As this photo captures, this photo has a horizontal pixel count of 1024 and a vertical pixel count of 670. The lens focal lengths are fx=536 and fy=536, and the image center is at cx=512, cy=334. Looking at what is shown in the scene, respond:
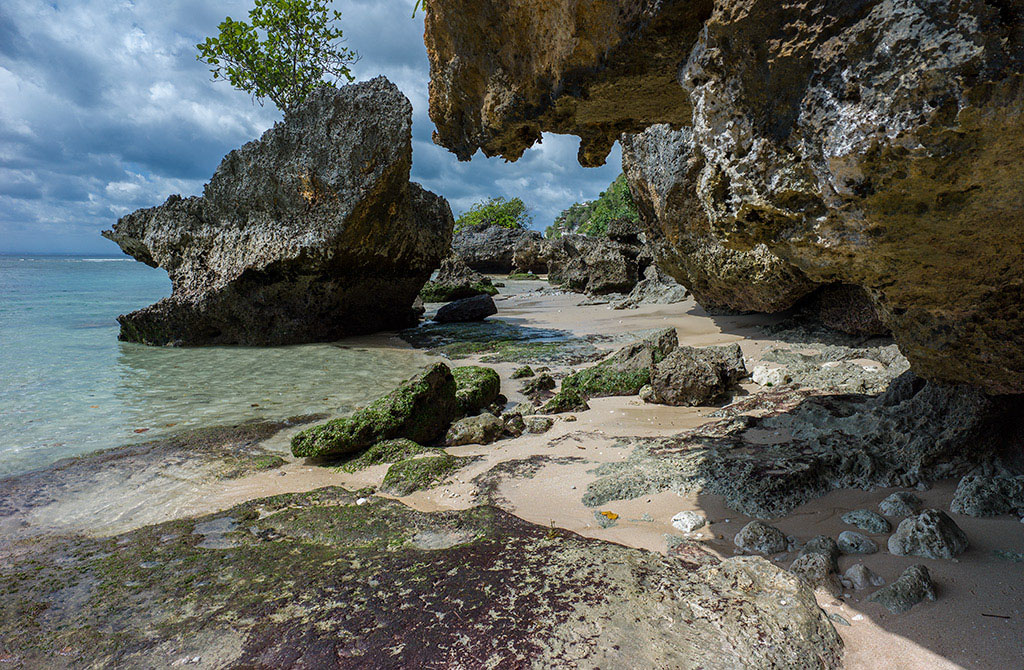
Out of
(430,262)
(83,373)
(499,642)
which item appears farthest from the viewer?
(430,262)

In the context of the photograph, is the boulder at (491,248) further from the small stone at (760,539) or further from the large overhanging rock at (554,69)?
the small stone at (760,539)

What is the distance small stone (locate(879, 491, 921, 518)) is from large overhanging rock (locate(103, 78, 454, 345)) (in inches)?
385

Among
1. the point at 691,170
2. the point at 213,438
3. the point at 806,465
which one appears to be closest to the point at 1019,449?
the point at 806,465

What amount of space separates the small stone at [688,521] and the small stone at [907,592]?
2.62 feet

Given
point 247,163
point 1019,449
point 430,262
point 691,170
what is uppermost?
point 247,163

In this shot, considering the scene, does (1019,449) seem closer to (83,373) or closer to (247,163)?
(83,373)

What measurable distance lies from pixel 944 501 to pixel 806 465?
60 centimetres

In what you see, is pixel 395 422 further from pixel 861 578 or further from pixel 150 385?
pixel 150 385

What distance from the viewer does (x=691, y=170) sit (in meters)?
7.00

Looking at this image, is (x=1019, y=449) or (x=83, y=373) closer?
(x=1019, y=449)

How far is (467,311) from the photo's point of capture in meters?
14.8

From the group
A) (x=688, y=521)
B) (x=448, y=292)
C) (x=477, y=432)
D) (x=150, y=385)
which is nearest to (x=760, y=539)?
(x=688, y=521)

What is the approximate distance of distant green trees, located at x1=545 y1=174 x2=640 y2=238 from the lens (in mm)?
33531

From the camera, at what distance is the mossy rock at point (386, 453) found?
434 cm
